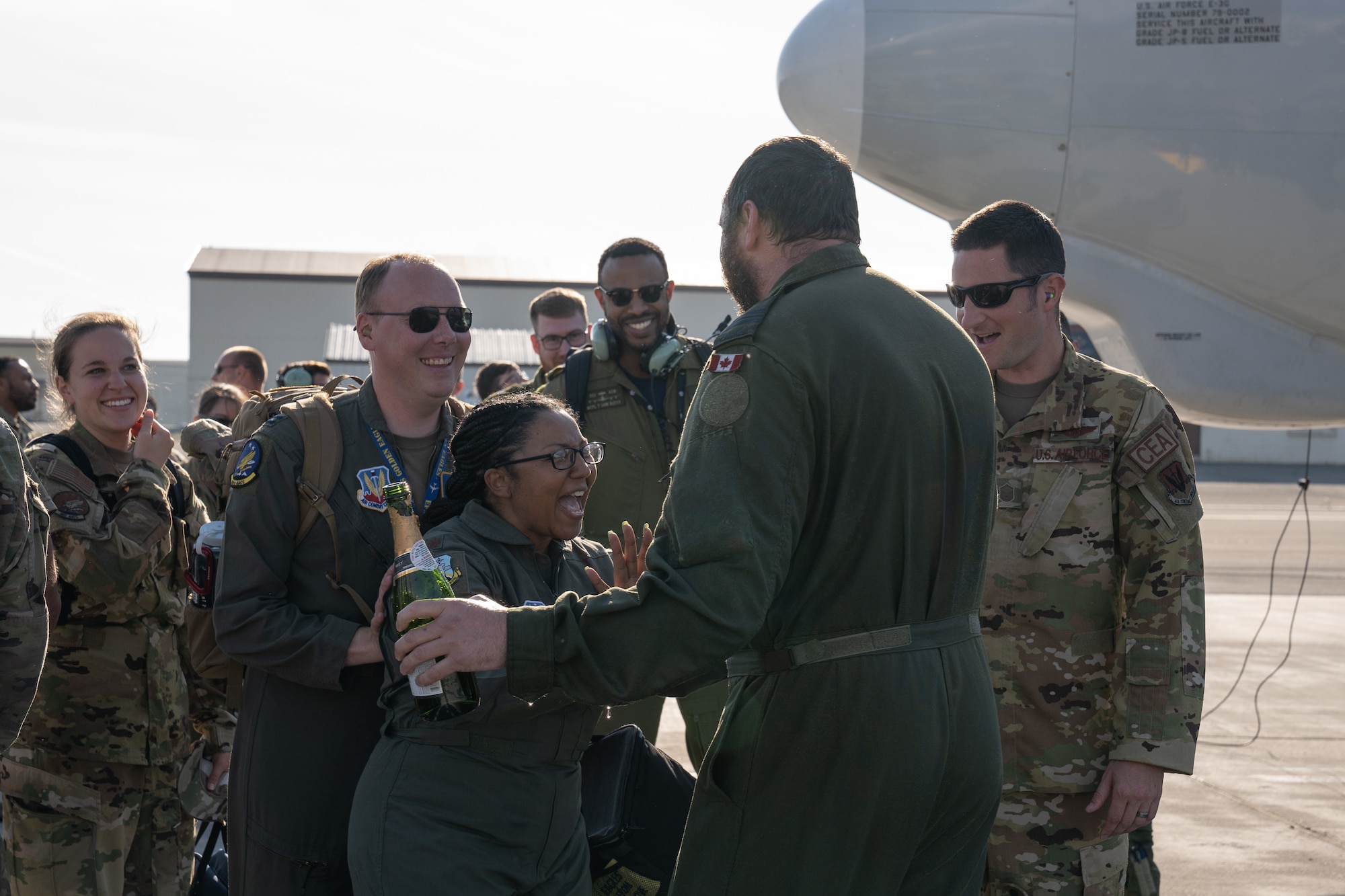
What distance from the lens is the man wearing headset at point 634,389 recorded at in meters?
4.23

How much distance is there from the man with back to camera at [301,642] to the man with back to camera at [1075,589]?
1.59m

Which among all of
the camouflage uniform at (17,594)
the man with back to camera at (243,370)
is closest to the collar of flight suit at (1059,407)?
the camouflage uniform at (17,594)

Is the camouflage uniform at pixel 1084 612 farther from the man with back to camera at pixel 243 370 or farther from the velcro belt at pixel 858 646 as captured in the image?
the man with back to camera at pixel 243 370

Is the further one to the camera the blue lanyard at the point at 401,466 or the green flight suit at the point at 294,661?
the blue lanyard at the point at 401,466

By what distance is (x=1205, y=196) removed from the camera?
4965mm

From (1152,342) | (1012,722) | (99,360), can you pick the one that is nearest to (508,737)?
(1012,722)

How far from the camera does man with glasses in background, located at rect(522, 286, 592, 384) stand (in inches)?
230

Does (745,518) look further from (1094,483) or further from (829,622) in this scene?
(1094,483)

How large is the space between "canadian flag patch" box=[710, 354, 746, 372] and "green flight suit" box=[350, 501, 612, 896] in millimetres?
735

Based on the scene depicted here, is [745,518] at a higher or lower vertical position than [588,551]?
higher

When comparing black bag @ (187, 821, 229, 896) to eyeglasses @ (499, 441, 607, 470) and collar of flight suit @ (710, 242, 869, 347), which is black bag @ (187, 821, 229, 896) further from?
collar of flight suit @ (710, 242, 869, 347)

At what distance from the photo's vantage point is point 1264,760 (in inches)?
253

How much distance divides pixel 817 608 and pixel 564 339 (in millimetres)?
4107

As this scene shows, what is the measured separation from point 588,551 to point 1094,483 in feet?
4.61
